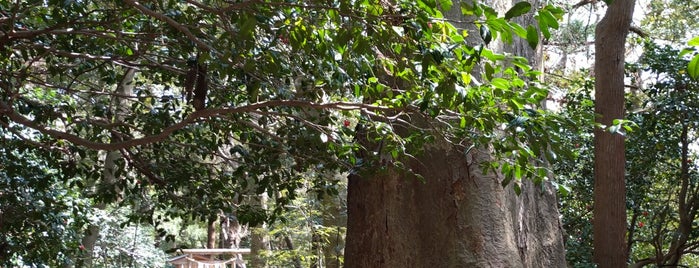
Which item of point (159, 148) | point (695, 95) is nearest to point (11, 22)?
point (159, 148)

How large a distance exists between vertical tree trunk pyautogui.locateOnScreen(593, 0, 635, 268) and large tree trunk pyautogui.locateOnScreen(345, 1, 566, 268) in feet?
12.0

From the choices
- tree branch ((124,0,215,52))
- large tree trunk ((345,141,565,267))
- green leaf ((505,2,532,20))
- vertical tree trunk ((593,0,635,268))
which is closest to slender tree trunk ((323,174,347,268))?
vertical tree trunk ((593,0,635,268))

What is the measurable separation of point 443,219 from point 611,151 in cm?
441

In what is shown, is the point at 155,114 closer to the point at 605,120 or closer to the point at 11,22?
the point at 11,22

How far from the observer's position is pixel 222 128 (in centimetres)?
477

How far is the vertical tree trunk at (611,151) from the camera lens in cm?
825

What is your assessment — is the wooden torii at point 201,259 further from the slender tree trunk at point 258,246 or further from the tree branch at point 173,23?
the tree branch at point 173,23

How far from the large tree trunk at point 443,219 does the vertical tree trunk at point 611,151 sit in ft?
12.0

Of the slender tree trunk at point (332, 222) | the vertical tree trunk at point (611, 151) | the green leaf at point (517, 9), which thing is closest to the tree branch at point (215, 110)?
the green leaf at point (517, 9)

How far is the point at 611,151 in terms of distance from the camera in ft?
27.0

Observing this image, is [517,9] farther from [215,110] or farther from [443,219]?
[443,219]

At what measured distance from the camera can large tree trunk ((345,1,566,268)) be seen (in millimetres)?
4363

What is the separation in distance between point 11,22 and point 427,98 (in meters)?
2.15

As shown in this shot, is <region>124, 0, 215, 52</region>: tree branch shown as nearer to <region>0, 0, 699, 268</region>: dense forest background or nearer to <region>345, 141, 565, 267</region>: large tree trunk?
<region>0, 0, 699, 268</region>: dense forest background
